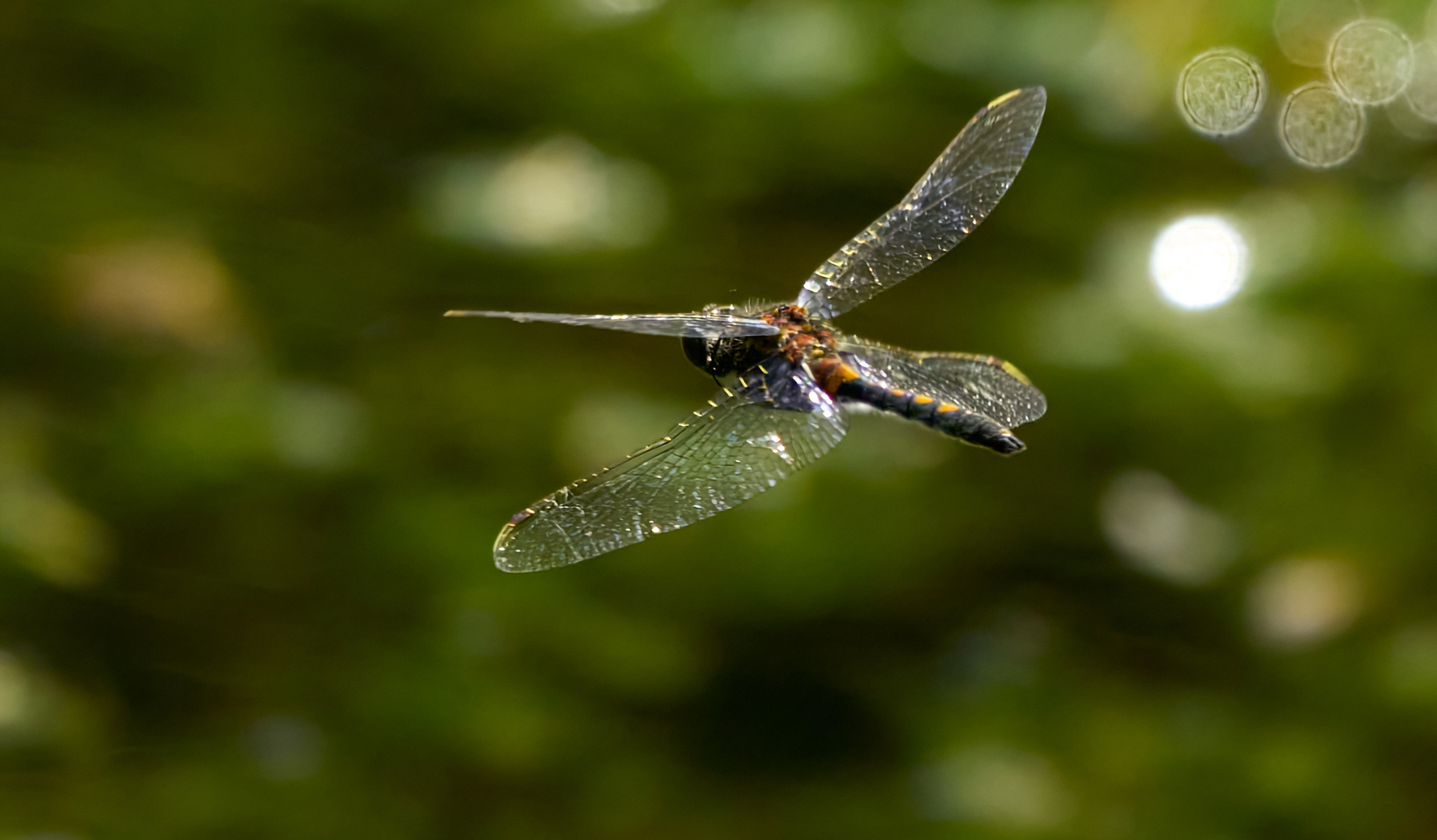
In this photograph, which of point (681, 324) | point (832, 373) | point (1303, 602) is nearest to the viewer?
point (681, 324)

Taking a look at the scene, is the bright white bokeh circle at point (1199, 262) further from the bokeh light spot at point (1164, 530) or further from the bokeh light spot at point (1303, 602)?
the bokeh light spot at point (1303, 602)

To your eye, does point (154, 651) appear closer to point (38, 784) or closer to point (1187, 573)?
point (38, 784)

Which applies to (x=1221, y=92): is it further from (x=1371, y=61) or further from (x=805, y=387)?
(x=805, y=387)

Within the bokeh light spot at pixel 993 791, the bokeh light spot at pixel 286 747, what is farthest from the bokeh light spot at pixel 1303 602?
the bokeh light spot at pixel 286 747

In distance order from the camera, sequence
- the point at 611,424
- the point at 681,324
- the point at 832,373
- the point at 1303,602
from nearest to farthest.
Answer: the point at 681,324 → the point at 832,373 → the point at 611,424 → the point at 1303,602

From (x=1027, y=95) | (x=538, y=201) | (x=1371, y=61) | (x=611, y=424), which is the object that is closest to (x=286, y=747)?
(x=611, y=424)

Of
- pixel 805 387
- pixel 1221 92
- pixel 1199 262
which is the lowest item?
pixel 805 387

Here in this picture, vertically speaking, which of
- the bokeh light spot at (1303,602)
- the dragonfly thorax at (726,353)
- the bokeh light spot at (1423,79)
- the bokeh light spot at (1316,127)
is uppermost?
the bokeh light spot at (1423,79)
